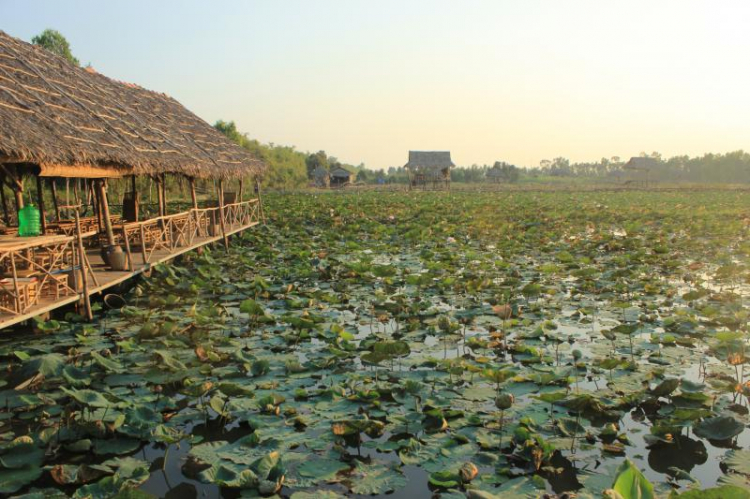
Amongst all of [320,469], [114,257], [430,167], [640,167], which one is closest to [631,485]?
[320,469]

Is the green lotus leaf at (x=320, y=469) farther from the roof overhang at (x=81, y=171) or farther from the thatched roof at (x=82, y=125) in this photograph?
the roof overhang at (x=81, y=171)

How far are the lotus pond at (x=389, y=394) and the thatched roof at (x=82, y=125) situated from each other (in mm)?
2002

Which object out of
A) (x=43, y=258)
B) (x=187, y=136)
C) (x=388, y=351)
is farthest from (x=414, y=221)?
(x=388, y=351)

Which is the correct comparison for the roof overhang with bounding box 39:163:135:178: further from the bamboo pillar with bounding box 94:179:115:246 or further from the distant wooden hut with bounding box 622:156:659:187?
the distant wooden hut with bounding box 622:156:659:187

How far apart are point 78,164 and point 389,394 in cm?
545

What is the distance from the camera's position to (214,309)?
6.36 m

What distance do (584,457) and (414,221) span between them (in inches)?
637

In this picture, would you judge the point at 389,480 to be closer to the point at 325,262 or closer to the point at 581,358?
the point at 581,358

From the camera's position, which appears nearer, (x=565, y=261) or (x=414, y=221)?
(x=565, y=261)

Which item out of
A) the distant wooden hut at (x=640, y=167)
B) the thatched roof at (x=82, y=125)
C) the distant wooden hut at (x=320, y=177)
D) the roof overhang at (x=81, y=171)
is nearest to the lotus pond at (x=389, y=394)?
the roof overhang at (x=81, y=171)

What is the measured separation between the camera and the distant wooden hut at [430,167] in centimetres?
4709

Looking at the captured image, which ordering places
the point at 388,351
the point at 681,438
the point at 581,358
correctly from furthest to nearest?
the point at 581,358
the point at 388,351
the point at 681,438

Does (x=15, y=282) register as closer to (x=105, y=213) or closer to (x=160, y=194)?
(x=105, y=213)

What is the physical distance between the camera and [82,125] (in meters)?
8.11
